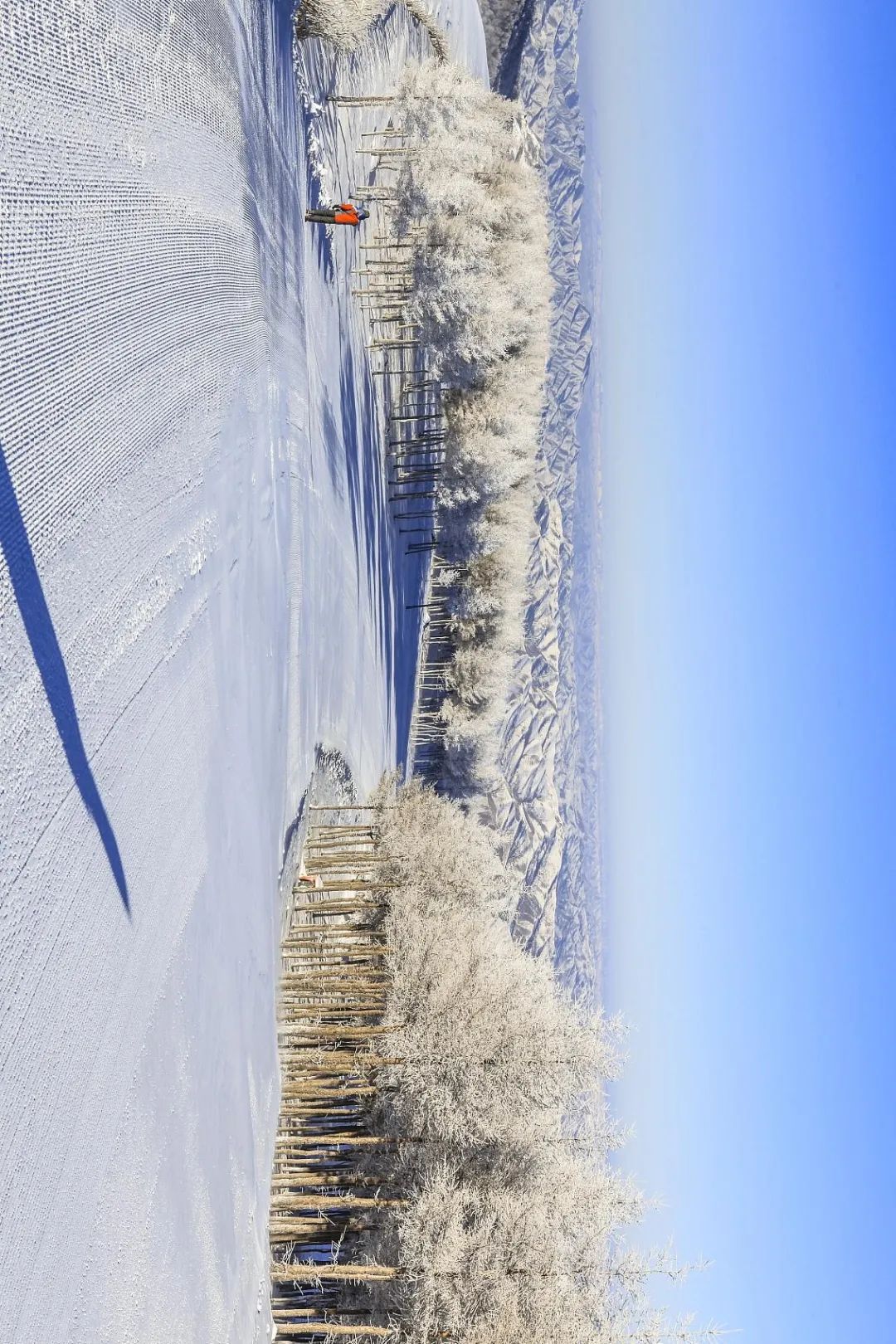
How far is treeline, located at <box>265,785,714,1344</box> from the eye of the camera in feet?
43.5

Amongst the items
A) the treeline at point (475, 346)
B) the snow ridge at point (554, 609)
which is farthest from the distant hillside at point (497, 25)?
the treeline at point (475, 346)

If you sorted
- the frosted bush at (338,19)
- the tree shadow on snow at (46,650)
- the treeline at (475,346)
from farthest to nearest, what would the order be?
the treeline at (475,346) < the frosted bush at (338,19) < the tree shadow on snow at (46,650)

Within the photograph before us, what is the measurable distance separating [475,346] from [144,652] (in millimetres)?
16132

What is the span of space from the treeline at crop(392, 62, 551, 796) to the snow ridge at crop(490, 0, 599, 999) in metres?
9.68

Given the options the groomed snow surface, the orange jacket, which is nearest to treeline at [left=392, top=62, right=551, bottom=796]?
the orange jacket

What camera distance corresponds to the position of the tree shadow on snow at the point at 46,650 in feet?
Result: 20.5

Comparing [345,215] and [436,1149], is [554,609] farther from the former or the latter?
[436,1149]

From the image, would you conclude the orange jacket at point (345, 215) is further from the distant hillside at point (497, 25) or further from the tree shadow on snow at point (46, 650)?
the distant hillside at point (497, 25)

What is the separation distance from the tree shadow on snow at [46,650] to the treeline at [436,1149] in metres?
7.63

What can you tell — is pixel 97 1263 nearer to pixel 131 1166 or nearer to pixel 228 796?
pixel 131 1166

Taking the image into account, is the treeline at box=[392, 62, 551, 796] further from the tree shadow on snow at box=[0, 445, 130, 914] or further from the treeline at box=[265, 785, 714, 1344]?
the tree shadow on snow at box=[0, 445, 130, 914]

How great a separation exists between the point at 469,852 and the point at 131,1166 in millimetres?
12994

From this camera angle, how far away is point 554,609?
50000 millimetres

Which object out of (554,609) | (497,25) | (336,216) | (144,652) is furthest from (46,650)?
(554,609)
